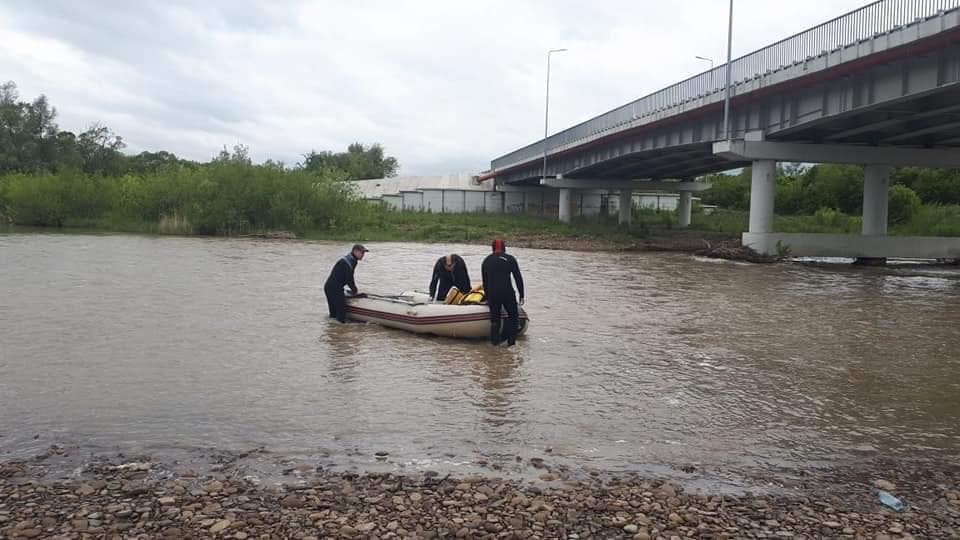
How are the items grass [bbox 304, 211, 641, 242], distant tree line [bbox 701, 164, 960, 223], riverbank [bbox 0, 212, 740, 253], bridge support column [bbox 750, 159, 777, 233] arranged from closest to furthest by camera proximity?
bridge support column [bbox 750, 159, 777, 233]
riverbank [bbox 0, 212, 740, 253]
grass [bbox 304, 211, 641, 242]
distant tree line [bbox 701, 164, 960, 223]

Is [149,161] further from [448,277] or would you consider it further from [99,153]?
[448,277]

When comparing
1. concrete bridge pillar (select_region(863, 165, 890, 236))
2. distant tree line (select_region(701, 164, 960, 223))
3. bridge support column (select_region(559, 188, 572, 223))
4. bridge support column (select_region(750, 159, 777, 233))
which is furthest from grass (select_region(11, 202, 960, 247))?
concrete bridge pillar (select_region(863, 165, 890, 236))

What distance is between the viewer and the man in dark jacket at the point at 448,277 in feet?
44.8

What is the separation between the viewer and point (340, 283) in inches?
555

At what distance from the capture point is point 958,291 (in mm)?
24359

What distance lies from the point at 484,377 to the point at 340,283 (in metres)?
4.40

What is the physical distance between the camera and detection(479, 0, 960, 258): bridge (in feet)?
78.5

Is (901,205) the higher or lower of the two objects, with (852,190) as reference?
lower

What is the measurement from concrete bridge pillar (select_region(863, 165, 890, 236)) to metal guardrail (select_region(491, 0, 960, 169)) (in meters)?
8.15

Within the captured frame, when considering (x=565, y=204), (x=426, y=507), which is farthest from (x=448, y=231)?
(x=426, y=507)

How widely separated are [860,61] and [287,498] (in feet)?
79.8

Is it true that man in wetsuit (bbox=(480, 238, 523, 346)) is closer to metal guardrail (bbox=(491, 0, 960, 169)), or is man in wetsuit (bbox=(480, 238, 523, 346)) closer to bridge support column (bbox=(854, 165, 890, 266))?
metal guardrail (bbox=(491, 0, 960, 169))

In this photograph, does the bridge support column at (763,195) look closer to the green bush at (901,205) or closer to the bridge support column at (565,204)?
the green bush at (901,205)

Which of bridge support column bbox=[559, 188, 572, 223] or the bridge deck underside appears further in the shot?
bridge support column bbox=[559, 188, 572, 223]
